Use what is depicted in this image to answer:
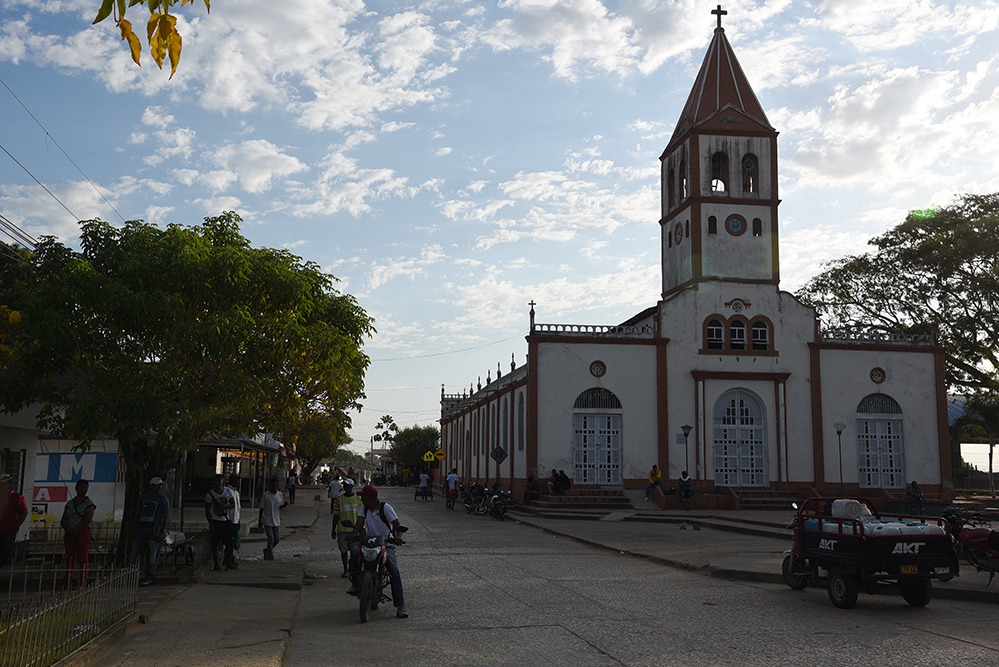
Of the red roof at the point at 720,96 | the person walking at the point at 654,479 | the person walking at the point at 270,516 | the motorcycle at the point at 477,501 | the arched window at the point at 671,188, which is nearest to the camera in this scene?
the person walking at the point at 270,516

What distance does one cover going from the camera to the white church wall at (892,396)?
36.9 m

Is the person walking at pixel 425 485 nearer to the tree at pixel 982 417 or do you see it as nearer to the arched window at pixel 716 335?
the arched window at pixel 716 335

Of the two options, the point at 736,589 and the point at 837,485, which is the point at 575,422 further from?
the point at 736,589

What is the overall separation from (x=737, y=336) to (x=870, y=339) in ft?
20.1

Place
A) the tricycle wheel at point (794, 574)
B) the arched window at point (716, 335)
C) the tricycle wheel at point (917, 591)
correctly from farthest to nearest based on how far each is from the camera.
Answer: the arched window at point (716, 335) < the tricycle wheel at point (794, 574) < the tricycle wheel at point (917, 591)

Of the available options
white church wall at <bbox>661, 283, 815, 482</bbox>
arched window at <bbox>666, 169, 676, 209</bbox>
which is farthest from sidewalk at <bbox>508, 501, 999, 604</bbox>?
arched window at <bbox>666, 169, 676, 209</bbox>

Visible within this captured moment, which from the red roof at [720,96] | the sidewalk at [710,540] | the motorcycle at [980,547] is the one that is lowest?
the sidewalk at [710,540]

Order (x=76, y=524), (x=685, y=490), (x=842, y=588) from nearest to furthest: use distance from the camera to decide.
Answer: (x=842, y=588)
(x=76, y=524)
(x=685, y=490)

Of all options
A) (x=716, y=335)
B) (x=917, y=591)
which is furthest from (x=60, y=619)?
(x=716, y=335)

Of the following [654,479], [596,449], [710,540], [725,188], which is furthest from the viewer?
[725,188]

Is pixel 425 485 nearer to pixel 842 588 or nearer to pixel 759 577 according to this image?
pixel 759 577

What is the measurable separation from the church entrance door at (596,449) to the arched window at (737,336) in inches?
244

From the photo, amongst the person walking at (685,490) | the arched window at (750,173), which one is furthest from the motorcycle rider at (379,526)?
the arched window at (750,173)

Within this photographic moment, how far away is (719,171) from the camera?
3922 cm
